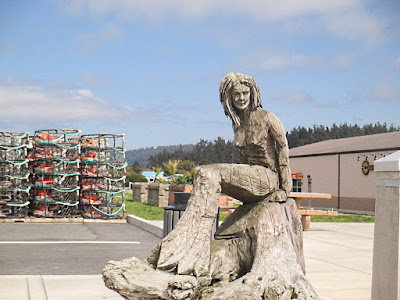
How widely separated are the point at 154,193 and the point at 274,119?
1834 cm

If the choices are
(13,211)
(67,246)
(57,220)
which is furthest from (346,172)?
(67,246)

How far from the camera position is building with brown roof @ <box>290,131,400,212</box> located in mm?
24141

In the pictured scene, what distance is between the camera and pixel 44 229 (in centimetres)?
1320

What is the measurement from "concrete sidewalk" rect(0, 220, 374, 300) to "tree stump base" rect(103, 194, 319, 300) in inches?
91.1

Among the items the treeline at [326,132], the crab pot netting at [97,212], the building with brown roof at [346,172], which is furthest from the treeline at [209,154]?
the crab pot netting at [97,212]

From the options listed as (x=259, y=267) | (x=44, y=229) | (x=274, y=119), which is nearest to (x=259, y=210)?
(x=259, y=267)

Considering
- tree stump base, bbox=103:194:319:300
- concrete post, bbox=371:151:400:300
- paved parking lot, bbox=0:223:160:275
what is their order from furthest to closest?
paved parking lot, bbox=0:223:160:275 < concrete post, bbox=371:151:400:300 < tree stump base, bbox=103:194:319:300

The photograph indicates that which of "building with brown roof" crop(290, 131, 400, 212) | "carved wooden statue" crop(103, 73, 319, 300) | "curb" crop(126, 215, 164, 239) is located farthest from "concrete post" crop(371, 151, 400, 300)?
"building with brown roof" crop(290, 131, 400, 212)

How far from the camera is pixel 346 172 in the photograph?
26.2 meters

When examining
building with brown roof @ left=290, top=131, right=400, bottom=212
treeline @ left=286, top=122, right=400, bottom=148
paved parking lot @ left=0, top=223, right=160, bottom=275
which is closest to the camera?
paved parking lot @ left=0, top=223, right=160, bottom=275

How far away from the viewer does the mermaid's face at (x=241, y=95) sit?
412cm

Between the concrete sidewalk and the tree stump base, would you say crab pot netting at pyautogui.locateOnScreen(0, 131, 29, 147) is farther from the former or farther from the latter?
the tree stump base

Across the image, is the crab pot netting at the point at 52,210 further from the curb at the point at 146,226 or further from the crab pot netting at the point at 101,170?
the curb at the point at 146,226

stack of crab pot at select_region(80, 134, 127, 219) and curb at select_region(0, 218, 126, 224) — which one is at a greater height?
stack of crab pot at select_region(80, 134, 127, 219)
